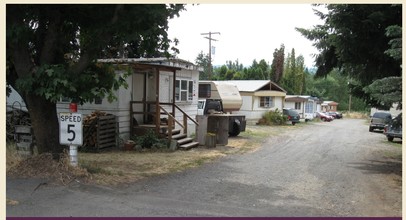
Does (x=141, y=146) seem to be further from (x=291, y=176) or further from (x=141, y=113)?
(x=291, y=176)

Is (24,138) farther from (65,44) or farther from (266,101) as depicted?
(266,101)

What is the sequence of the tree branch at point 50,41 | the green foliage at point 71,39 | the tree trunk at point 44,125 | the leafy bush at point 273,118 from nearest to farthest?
1. the green foliage at point 71,39
2. the tree branch at point 50,41
3. the tree trunk at point 44,125
4. the leafy bush at point 273,118

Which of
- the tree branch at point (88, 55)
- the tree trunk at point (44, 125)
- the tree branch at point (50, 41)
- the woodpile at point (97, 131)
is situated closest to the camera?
the tree branch at point (88, 55)

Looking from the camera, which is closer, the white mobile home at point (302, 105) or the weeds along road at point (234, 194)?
the weeds along road at point (234, 194)

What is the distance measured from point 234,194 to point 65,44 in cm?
502

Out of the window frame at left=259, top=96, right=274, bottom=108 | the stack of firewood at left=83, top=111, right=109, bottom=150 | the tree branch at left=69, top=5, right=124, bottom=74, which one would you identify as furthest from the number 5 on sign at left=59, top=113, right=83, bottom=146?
the window frame at left=259, top=96, right=274, bottom=108

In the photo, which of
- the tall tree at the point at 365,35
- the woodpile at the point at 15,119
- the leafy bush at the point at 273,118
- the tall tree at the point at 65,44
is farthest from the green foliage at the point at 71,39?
the leafy bush at the point at 273,118

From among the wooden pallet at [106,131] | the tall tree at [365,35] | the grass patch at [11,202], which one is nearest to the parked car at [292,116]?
the tall tree at [365,35]

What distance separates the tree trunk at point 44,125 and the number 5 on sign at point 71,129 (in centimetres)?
67

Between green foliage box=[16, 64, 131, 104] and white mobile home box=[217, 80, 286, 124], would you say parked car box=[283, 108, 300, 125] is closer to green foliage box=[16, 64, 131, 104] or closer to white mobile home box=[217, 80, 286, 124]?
white mobile home box=[217, 80, 286, 124]

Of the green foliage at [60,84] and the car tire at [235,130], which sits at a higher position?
the green foliage at [60,84]

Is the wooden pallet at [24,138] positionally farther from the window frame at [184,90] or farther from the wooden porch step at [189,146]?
the window frame at [184,90]

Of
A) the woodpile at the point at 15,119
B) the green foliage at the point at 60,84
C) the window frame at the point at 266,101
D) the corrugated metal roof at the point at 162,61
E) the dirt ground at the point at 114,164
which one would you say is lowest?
the dirt ground at the point at 114,164

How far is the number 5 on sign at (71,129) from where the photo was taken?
342 inches
